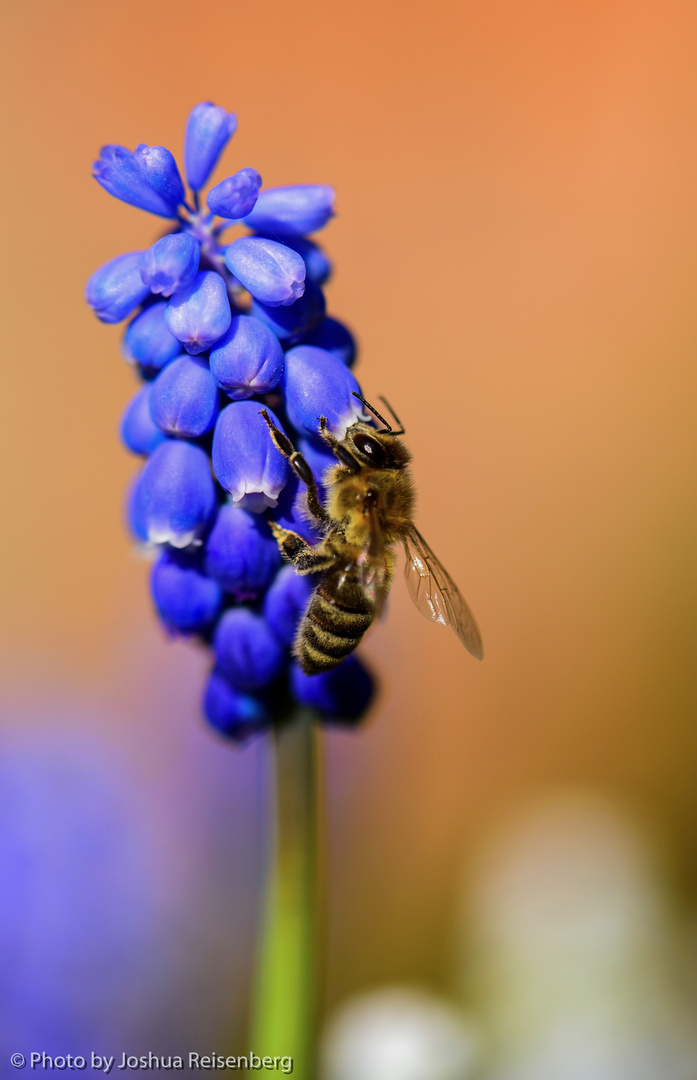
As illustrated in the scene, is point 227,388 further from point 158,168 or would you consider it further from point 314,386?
point 158,168

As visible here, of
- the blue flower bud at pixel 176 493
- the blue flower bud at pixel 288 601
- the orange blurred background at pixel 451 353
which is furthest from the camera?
the orange blurred background at pixel 451 353

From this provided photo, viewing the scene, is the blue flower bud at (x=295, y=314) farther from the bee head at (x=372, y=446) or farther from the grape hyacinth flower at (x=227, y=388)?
the bee head at (x=372, y=446)

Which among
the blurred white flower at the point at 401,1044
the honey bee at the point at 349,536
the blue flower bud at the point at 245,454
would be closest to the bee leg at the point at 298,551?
the honey bee at the point at 349,536

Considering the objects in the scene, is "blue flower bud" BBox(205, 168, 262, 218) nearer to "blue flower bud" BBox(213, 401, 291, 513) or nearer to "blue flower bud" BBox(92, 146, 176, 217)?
"blue flower bud" BBox(92, 146, 176, 217)

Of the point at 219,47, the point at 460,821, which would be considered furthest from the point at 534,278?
the point at 460,821

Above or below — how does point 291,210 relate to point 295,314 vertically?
above

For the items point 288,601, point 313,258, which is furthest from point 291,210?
point 288,601
